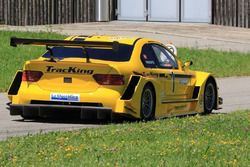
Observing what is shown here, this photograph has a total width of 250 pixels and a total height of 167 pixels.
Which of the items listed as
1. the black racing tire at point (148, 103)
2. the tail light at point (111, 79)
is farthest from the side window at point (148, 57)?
the tail light at point (111, 79)

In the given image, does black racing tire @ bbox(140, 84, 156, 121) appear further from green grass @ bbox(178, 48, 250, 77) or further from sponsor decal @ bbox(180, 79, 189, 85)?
green grass @ bbox(178, 48, 250, 77)

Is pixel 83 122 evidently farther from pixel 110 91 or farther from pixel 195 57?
pixel 195 57

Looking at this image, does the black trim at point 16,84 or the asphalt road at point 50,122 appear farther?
the black trim at point 16,84

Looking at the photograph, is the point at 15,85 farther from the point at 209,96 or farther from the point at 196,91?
the point at 209,96

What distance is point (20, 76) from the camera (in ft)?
51.6

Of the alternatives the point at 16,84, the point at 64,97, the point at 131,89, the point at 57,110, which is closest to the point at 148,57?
the point at 131,89

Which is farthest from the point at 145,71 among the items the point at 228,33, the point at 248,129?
the point at 228,33

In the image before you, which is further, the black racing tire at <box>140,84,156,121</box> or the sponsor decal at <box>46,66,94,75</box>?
the black racing tire at <box>140,84,156,121</box>

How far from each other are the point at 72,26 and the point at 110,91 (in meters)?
26.1

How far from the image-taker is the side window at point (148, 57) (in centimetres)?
1590

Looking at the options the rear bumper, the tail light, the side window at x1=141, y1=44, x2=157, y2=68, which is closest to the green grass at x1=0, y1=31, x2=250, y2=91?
the side window at x1=141, y1=44, x2=157, y2=68

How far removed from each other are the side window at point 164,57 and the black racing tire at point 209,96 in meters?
0.85

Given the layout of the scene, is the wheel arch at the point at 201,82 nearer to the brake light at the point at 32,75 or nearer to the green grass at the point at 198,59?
the brake light at the point at 32,75

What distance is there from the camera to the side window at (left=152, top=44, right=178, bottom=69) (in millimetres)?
16484
